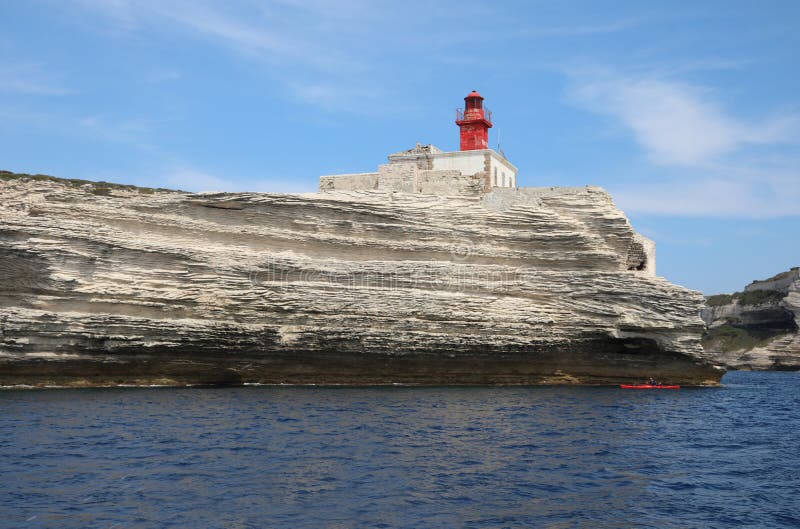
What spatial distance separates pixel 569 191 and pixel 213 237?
55.8 feet

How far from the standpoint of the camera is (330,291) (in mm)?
32281

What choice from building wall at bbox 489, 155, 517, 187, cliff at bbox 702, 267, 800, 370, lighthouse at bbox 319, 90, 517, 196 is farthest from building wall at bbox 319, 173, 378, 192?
cliff at bbox 702, 267, 800, 370

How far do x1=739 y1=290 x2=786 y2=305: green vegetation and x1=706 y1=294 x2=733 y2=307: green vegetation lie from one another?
4.10 meters

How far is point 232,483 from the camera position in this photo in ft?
45.4

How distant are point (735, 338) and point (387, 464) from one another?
7173 cm

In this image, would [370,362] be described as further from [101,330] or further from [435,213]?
[101,330]

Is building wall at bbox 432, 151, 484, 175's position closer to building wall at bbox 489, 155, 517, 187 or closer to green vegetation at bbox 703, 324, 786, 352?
building wall at bbox 489, 155, 517, 187

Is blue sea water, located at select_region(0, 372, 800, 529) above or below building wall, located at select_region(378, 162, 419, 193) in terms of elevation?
below

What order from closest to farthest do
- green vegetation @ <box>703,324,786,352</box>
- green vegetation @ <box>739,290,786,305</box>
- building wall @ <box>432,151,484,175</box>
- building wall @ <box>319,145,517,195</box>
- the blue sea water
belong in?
the blue sea water < building wall @ <box>319,145,517,195</box> < building wall @ <box>432,151,484,175</box> < green vegetation @ <box>739,290,786,305</box> < green vegetation @ <box>703,324,786,352</box>

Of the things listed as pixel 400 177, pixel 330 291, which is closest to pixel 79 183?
pixel 330 291

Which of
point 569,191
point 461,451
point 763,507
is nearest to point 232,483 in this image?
point 461,451

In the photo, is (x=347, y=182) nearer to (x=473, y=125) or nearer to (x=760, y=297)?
(x=473, y=125)

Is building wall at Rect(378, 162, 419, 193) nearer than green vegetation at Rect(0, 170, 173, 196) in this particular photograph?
No

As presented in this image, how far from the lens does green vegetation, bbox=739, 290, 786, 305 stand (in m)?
72.5
